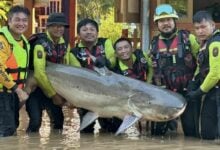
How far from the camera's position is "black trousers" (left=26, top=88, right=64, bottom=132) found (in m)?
7.78

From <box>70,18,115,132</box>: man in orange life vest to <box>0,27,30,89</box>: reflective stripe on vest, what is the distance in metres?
0.73

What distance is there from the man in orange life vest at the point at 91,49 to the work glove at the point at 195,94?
110 centimetres

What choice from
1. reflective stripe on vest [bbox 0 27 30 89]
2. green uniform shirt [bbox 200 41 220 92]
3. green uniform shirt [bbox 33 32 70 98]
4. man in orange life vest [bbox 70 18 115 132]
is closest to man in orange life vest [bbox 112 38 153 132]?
man in orange life vest [bbox 70 18 115 132]

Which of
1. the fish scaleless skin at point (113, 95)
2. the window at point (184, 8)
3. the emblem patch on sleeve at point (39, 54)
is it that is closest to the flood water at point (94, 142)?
the fish scaleless skin at point (113, 95)

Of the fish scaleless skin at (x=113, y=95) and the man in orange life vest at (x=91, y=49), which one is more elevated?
the man in orange life vest at (x=91, y=49)

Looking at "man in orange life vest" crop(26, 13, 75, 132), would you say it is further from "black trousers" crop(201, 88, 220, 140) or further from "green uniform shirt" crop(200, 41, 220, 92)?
"green uniform shirt" crop(200, 41, 220, 92)

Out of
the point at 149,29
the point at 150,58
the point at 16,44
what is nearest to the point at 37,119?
the point at 16,44

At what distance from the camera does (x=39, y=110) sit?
7871 millimetres

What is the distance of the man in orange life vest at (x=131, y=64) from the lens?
24.7 ft

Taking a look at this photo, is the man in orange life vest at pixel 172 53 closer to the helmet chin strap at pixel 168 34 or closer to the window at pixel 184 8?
the helmet chin strap at pixel 168 34

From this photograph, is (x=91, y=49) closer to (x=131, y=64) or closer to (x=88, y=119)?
(x=131, y=64)

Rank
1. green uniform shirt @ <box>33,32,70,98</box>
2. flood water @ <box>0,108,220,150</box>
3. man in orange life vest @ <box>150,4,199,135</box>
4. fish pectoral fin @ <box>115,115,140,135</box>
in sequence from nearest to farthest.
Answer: flood water @ <box>0,108,220,150</box> < fish pectoral fin @ <box>115,115,140,135</box> < man in orange life vest @ <box>150,4,199,135</box> < green uniform shirt @ <box>33,32,70,98</box>

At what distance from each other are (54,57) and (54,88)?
17.0 inches

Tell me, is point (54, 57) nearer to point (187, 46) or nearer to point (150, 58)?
point (150, 58)
